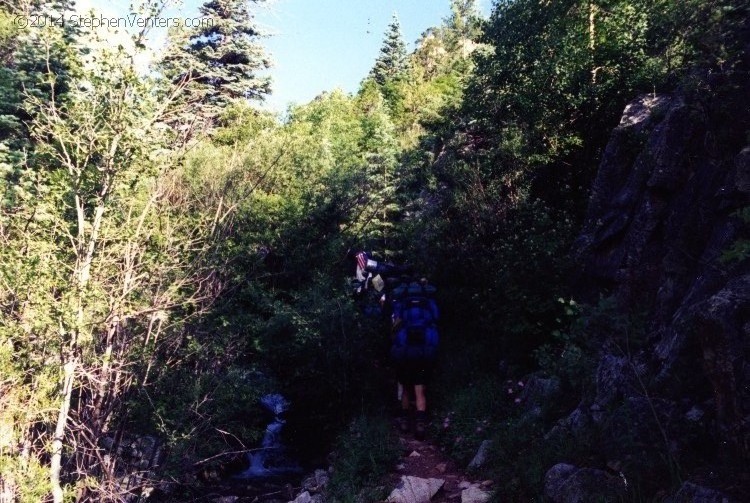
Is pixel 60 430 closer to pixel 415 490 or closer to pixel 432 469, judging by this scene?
pixel 415 490

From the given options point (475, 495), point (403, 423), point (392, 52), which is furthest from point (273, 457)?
point (392, 52)

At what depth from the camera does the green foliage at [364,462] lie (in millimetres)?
5879

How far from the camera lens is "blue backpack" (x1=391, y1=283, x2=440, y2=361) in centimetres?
724

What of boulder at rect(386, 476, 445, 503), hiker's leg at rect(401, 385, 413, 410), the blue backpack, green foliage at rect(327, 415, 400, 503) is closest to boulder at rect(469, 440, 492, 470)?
boulder at rect(386, 476, 445, 503)

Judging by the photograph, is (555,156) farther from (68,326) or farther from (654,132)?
(68,326)

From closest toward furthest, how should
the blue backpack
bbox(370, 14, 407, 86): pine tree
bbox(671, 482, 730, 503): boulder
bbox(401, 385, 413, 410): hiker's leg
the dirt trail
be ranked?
bbox(671, 482, 730, 503): boulder, the dirt trail, the blue backpack, bbox(401, 385, 413, 410): hiker's leg, bbox(370, 14, 407, 86): pine tree

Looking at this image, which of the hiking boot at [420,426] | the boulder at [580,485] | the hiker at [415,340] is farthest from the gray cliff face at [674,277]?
the hiking boot at [420,426]

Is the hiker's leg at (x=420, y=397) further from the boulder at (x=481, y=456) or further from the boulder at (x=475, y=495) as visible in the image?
the boulder at (x=475, y=495)

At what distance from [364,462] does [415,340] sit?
67.9 inches

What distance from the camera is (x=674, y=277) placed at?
17.4 ft

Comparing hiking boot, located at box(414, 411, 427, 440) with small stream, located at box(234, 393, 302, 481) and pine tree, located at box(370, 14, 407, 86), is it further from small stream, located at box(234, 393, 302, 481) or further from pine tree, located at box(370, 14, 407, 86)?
pine tree, located at box(370, 14, 407, 86)

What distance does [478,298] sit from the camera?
8820 millimetres

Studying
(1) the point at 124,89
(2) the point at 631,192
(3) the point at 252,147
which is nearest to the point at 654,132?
(2) the point at 631,192

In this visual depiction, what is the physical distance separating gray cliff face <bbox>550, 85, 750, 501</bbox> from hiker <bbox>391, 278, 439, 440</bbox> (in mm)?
2294
